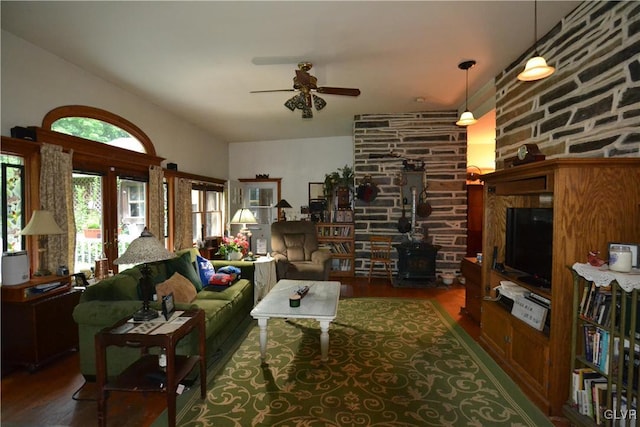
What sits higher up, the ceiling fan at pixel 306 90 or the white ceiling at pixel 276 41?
the white ceiling at pixel 276 41

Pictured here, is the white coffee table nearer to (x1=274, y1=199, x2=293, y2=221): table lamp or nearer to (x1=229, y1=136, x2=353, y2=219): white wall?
(x1=274, y1=199, x2=293, y2=221): table lamp

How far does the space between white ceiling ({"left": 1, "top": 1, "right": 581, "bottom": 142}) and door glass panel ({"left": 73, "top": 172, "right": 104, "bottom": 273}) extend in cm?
131

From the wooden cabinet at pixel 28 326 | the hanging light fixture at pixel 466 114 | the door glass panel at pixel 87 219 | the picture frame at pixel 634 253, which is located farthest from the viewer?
the door glass panel at pixel 87 219

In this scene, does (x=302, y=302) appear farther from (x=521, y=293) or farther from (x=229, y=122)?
(x=229, y=122)

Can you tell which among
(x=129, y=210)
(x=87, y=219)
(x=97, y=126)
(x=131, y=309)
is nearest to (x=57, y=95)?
(x=97, y=126)

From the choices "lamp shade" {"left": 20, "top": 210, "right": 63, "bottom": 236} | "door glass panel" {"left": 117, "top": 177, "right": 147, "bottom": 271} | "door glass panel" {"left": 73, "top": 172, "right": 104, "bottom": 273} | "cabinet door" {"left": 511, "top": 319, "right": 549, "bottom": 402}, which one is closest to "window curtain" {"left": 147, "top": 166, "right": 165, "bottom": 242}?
"door glass panel" {"left": 117, "top": 177, "right": 147, "bottom": 271}

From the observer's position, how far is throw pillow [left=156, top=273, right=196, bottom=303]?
2.83m

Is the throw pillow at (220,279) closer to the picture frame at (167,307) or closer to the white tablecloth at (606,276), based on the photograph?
the picture frame at (167,307)

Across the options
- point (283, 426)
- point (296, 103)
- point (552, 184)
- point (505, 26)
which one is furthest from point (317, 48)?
point (283, 426)

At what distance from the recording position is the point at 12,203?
2742mm

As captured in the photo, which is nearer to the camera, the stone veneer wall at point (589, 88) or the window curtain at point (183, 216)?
the stone veneer wall at point (589, 88)

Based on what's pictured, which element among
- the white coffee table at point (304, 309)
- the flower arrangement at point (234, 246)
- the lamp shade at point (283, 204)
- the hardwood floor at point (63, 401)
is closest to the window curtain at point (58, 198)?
the hardwood floor at point (63, 401)

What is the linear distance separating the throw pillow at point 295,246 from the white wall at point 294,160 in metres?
1.52

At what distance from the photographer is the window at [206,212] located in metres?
5.87
